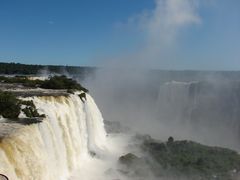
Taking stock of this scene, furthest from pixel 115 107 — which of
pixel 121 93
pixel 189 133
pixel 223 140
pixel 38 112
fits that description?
pixel 38 112

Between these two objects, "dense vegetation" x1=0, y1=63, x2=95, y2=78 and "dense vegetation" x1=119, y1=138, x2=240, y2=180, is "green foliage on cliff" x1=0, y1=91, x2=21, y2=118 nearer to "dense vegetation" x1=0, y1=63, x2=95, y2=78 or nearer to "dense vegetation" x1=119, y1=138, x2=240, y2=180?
A: "dense vegetation" x1=119, y1=138, x2=240, y2=180

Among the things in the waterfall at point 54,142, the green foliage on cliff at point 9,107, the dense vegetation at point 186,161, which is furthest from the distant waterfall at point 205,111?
the green foliage on cliff at point 9,107

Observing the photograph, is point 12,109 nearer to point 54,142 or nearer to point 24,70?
point 54,142

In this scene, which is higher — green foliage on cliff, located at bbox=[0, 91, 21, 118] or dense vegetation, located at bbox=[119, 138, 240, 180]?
green foliage on cliff, located at bbox=[0, 91, 21, 118]

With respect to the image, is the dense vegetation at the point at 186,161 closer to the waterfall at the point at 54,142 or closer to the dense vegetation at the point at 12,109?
the waterfall at the point at 54,142

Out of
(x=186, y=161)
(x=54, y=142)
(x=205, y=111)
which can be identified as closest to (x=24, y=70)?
(x=205, y=111)

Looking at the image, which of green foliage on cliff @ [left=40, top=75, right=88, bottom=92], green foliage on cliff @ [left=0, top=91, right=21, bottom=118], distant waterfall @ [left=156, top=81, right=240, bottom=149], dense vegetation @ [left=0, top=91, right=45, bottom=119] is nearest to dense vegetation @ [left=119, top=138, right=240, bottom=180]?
green foliage on cliff @ [left=40, top=75, right=88, bottom=92]
